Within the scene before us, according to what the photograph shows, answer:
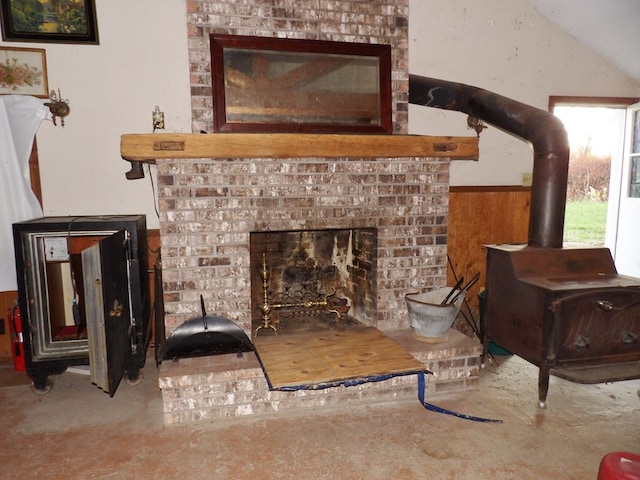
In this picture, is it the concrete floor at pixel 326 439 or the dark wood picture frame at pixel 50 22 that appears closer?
the concrete floor at pixel 326 439

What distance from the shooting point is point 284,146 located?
2889 mm

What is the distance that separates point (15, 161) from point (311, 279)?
239cm

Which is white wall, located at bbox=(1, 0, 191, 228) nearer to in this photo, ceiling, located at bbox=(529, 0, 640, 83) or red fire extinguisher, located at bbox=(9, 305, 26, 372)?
red fire extinguisher, located at bbox=(9, 305, 26, 372)

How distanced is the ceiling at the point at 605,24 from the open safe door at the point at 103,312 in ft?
13.1

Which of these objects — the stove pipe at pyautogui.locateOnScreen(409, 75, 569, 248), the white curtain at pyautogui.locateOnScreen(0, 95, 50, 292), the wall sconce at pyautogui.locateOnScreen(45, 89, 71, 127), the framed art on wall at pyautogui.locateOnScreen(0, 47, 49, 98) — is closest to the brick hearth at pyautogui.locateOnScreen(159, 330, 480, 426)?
the stove pipe at pyautogui.locateOnScreen(409, 75, 569, 248)

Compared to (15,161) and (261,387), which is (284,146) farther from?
(15,161)

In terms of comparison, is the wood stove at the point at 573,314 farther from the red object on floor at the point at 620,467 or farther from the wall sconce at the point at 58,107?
the wall sconce at the point at 58,107

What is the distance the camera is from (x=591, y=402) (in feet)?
9.61

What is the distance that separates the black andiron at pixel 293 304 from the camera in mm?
3471

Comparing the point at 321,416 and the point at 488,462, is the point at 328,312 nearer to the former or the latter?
the point at 321,416

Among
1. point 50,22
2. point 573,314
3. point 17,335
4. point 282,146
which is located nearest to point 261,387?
point 282,146

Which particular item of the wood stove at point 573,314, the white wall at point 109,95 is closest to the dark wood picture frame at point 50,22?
the white wall at point 109,95

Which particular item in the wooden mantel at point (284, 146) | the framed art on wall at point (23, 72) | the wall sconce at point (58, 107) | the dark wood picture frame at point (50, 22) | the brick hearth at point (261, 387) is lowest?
the brick hearth at point (261, 387)

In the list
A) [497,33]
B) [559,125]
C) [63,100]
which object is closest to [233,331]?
[63,100]
